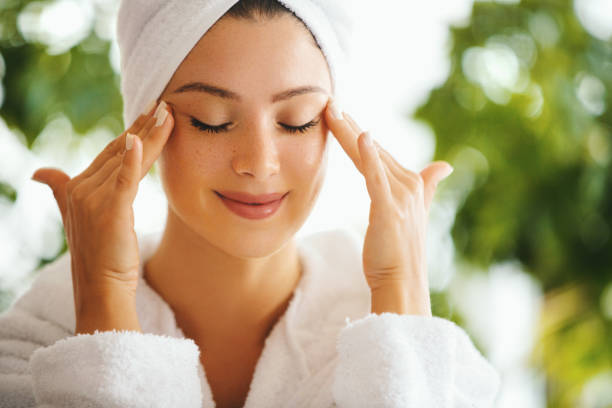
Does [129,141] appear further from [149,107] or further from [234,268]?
[234,268]

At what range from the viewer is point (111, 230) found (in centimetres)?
71

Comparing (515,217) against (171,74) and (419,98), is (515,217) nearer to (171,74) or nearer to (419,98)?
(419,98)

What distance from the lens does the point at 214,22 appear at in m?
0.70

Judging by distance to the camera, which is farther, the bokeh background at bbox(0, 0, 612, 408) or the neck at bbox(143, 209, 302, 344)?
the bokeh background at bbox(0, 0, 612, 408)

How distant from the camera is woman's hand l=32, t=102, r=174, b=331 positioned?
71 cm

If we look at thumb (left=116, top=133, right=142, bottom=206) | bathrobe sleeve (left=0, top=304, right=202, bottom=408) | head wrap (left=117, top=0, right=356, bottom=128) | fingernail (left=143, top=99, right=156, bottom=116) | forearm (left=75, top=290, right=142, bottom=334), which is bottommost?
bathrobe sleeve (left=0, top=304, right=202, bottom=408)

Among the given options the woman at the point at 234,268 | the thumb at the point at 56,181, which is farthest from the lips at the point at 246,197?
the thumb at the point at 56,181

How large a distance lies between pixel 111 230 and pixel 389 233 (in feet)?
1.16

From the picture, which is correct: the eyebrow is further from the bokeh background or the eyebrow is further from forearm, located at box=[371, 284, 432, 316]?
the bokeh background

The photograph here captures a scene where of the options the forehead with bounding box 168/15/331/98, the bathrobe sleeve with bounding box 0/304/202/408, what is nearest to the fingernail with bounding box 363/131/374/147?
the forehead with bounding box 168/15/331/98

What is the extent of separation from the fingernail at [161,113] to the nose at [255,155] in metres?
0.10

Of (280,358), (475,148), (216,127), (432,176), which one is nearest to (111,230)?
(216,127)

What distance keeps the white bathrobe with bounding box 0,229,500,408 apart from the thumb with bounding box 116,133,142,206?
0.56 ft

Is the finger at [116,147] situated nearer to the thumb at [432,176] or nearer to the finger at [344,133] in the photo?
the finger at [344,133]
